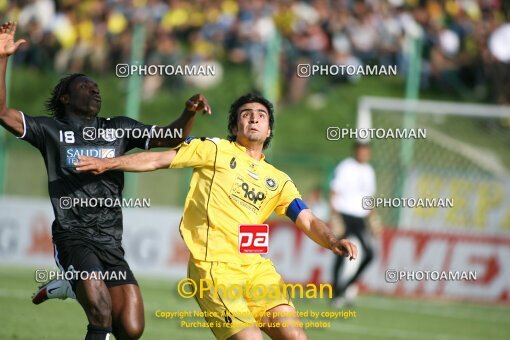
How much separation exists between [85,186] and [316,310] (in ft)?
20.9

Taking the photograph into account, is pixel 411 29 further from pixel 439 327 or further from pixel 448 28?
pixel 439 327

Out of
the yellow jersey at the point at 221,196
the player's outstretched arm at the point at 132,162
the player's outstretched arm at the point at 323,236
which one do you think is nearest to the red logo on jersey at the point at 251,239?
the yellow jersey at the point at 221,196

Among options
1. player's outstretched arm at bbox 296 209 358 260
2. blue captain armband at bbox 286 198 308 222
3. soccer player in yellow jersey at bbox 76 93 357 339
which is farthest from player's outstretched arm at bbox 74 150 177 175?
player's outstretched arm at bbox 296 209 358 260

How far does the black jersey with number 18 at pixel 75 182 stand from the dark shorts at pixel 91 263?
0.07 metres

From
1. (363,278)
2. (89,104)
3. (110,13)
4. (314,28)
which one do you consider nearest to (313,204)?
(363,278)

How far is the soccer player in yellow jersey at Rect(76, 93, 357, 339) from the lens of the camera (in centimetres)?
674

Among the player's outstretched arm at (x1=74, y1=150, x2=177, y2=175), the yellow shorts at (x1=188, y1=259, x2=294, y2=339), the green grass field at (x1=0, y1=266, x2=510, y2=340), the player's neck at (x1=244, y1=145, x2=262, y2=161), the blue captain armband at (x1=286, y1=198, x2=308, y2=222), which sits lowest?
the green grass field at (x1=0, y1=266, x2=510, y2=340)

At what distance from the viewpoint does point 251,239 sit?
698cm

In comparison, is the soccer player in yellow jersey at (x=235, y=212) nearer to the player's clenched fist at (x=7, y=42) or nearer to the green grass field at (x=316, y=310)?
the player's clenched fist at (x=7, y=42)

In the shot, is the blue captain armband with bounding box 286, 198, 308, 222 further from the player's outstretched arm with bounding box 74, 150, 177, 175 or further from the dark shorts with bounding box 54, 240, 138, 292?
the dark shorts with bounding box 54, 240, 138, 292

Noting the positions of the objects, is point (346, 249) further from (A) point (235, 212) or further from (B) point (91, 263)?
(B) point (91, 263)

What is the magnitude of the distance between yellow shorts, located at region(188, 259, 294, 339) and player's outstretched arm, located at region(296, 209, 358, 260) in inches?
18.9

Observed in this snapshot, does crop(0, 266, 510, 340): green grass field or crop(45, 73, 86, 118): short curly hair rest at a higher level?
crop(45, 73, 86, 118): short curly hair

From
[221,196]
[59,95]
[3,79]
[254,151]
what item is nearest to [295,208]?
[254,151]
